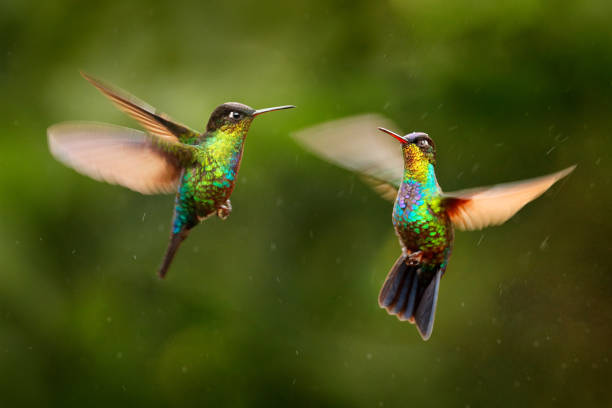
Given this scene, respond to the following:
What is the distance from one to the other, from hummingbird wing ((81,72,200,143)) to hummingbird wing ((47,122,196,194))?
3cm

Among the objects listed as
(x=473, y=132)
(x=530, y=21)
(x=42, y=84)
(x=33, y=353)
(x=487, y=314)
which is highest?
(x=530, y=21)

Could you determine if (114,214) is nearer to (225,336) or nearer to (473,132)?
(225,336)

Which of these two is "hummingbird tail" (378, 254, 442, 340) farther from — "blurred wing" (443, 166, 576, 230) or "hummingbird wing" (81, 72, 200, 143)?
"hummingbird wing" (81, 72, 200, 143)

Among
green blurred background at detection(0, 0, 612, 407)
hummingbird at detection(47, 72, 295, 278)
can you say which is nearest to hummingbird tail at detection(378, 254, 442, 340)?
hummingbird at detection(47, 72, 295, 278)

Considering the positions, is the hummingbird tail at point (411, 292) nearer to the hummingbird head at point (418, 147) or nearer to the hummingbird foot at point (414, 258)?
the hummingbird foot at point (414, 258)

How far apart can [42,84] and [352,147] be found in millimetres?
2938

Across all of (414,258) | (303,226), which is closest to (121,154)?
(414,258)

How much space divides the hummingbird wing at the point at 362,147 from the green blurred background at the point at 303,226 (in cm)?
213

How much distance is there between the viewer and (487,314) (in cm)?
397

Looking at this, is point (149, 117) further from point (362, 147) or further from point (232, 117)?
point (362, 147)

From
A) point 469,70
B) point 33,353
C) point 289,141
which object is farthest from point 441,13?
point 33,353

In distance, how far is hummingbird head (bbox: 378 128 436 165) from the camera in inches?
45.6

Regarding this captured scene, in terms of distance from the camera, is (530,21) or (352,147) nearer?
(352,147)

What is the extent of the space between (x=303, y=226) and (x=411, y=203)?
8.79 feet
